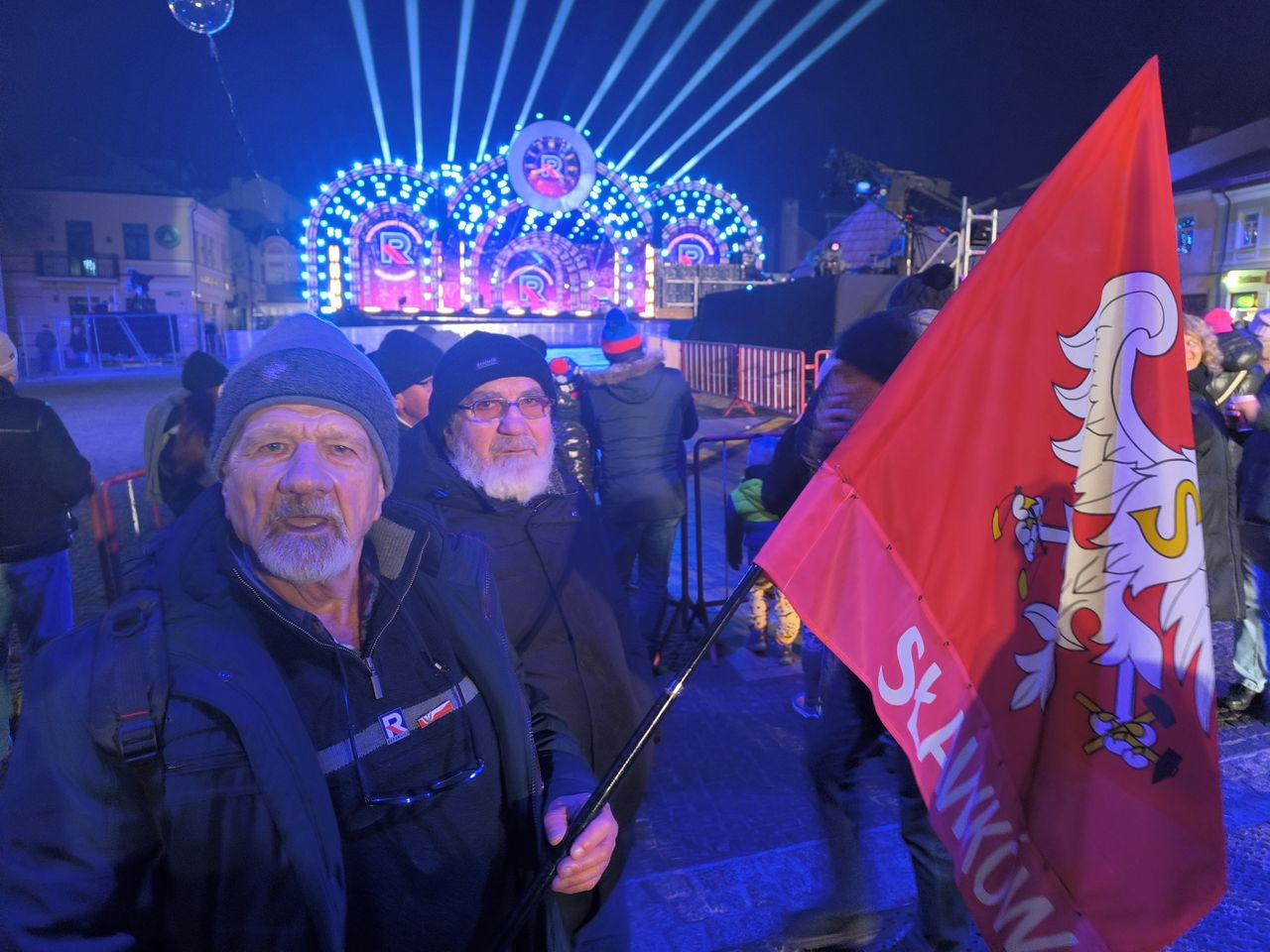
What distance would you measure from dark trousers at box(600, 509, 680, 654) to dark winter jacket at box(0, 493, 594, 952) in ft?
12.4

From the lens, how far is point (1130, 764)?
1.58 meters

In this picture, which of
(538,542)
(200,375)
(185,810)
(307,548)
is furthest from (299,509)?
(200,375)

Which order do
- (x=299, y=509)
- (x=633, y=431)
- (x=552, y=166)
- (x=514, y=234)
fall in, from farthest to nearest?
(x=514, y=234) < (x=552, y=166) < (x=633, y=431) < (x=299, y=509)

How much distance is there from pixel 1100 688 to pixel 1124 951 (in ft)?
1.58

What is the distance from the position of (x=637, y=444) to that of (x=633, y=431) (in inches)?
3.3

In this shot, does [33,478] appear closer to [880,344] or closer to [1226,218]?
[880,344]

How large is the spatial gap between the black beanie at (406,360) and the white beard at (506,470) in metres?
1.96

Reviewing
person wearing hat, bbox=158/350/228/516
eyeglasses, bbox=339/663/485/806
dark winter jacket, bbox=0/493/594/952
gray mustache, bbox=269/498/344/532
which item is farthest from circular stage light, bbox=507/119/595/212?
dark winter jacket, bbox=0/493/594/952

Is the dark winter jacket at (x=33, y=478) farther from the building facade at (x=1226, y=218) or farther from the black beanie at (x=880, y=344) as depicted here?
the building facade at (x=1226, y=218)

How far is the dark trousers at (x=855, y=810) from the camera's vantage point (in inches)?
95.3

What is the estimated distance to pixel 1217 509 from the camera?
3.98 m

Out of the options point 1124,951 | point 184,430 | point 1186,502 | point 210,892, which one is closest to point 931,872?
point 1124,951

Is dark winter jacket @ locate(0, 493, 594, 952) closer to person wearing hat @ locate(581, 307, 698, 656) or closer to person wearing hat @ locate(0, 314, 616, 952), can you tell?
person wearing hat @ locate(0, 314, 616, 952)

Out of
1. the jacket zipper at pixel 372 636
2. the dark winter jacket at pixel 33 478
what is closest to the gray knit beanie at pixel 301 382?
the jacket zipper at pixel 372 636
